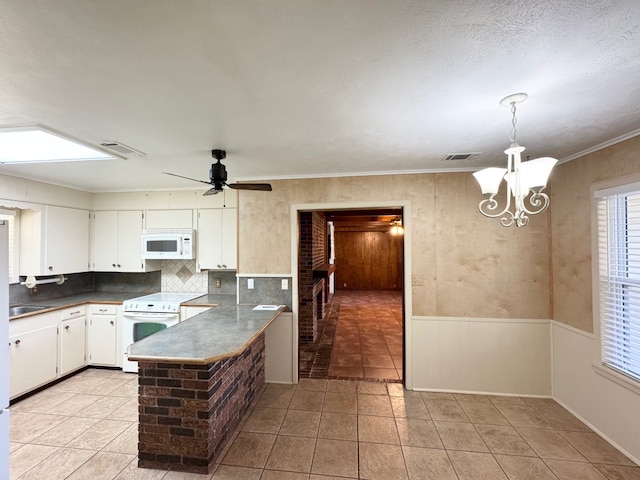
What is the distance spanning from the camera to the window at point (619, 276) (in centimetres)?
213

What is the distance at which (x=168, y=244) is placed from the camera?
383cm

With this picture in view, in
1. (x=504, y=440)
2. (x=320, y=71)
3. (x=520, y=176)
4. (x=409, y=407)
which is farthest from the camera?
(x=409, y=407)

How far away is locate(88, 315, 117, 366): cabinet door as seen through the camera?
3.65m

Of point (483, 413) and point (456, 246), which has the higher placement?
point (456, 246)

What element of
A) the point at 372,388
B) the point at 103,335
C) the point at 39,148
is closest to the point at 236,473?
the point at 372,388

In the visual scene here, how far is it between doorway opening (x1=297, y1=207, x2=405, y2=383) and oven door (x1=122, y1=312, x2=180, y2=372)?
1.68m

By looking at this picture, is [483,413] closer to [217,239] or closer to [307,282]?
[307,282]

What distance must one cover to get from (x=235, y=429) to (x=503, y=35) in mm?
3163

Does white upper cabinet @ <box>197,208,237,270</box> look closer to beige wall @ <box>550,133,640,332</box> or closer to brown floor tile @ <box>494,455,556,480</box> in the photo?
brown floor tile @ <box>494,455,556,480</box>

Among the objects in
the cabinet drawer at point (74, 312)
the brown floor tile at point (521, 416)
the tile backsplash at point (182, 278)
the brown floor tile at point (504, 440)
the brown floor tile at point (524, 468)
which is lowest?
the brown floor tile at point (521, 416)

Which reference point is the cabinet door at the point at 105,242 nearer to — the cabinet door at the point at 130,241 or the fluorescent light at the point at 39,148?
the cabinet door at the point at 130,241

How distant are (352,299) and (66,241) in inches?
266

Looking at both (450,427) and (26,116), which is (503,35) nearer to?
(26,116)

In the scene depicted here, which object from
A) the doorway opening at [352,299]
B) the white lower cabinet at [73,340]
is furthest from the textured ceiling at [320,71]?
the white lower cabinet at [73,340]
